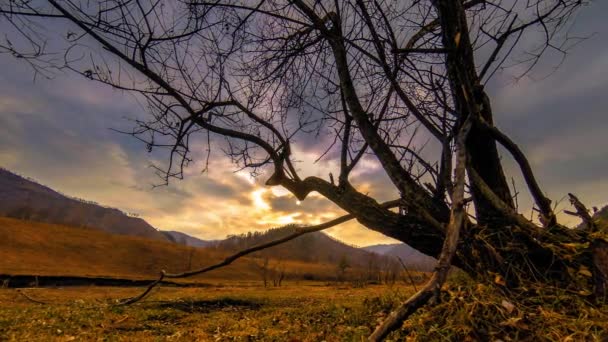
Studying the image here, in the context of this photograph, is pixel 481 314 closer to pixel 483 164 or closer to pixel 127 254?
pixel 483 164

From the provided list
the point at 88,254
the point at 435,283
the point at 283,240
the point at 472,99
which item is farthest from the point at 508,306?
the point at 88,254

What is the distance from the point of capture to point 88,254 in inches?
1877

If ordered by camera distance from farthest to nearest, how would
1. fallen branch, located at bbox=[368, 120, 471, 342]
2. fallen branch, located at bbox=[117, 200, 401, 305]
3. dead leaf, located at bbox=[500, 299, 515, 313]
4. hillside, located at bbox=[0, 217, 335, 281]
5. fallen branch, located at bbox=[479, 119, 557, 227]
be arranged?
1. hillside, located at bbox=[0, 217, 335, 281]
2. fallen branch, located at bbox=[117, 200, 401, 305]
3. fallen branch, located at bbox=[479, 119, 557, 227]
4. dead leaf, located at bbox=[500, 299, 515, 313]
5. fallen branch, located at bbox=[368, 120, 471, 342]

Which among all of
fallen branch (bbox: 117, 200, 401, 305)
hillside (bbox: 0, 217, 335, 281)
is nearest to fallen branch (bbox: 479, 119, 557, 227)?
fallen branch (bbox: 117, 200, 401, 305)

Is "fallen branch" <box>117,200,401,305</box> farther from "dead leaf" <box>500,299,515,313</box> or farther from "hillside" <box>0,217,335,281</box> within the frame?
"hillside" <box>0,217,335,281</box>

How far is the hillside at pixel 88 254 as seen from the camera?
38.3m

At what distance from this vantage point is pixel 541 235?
2785 millimetres

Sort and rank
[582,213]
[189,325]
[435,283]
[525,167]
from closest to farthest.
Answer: [435,283], [582,213], [525,167], [189,325]

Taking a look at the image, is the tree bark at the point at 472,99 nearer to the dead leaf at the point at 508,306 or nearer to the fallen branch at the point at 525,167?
the fallen branch at the point at 525,167

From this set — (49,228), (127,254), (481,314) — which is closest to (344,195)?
(481,314)

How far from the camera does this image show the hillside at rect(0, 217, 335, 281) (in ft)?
126

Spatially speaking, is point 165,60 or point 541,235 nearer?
point 541,235

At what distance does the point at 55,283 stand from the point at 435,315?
29286 millimetres

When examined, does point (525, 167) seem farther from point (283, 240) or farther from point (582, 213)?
point (283, 240)
